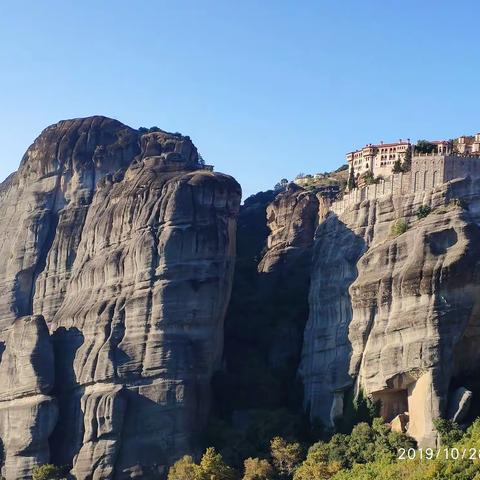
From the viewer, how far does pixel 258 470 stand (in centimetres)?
5281

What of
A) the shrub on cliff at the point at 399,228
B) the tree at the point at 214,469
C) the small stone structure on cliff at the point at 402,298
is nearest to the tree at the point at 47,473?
the tree at the point at 214,469

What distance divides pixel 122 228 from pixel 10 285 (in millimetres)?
9134

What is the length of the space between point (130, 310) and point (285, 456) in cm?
1054

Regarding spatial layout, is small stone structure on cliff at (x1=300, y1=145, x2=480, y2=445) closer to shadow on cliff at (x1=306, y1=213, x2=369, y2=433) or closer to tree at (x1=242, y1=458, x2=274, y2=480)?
shadow on cliff at (x1=306, y1=213, x2=369, y2=433)

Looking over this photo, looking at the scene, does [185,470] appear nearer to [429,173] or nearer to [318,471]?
[318,471]

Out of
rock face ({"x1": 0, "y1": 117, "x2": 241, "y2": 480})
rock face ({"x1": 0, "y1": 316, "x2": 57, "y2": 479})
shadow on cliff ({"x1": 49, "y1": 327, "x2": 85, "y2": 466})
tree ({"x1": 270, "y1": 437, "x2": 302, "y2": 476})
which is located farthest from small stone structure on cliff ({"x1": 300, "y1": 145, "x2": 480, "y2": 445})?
rock face ({"x1": 0, "y1": 316, "x2": 57, "y2": 479})

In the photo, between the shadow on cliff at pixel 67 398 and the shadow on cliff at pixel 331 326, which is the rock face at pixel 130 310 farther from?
the shadow on cliff at pixel 331 326

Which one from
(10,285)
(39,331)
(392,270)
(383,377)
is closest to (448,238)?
(392,270)

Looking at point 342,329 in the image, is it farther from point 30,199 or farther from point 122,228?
point 30,199

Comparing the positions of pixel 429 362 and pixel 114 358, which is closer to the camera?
pixel 429 362

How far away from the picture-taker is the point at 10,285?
6825 centimetres

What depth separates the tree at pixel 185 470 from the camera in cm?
5278

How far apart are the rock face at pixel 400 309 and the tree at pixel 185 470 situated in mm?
6623

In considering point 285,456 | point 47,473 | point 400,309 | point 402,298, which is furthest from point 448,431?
point 47,473
